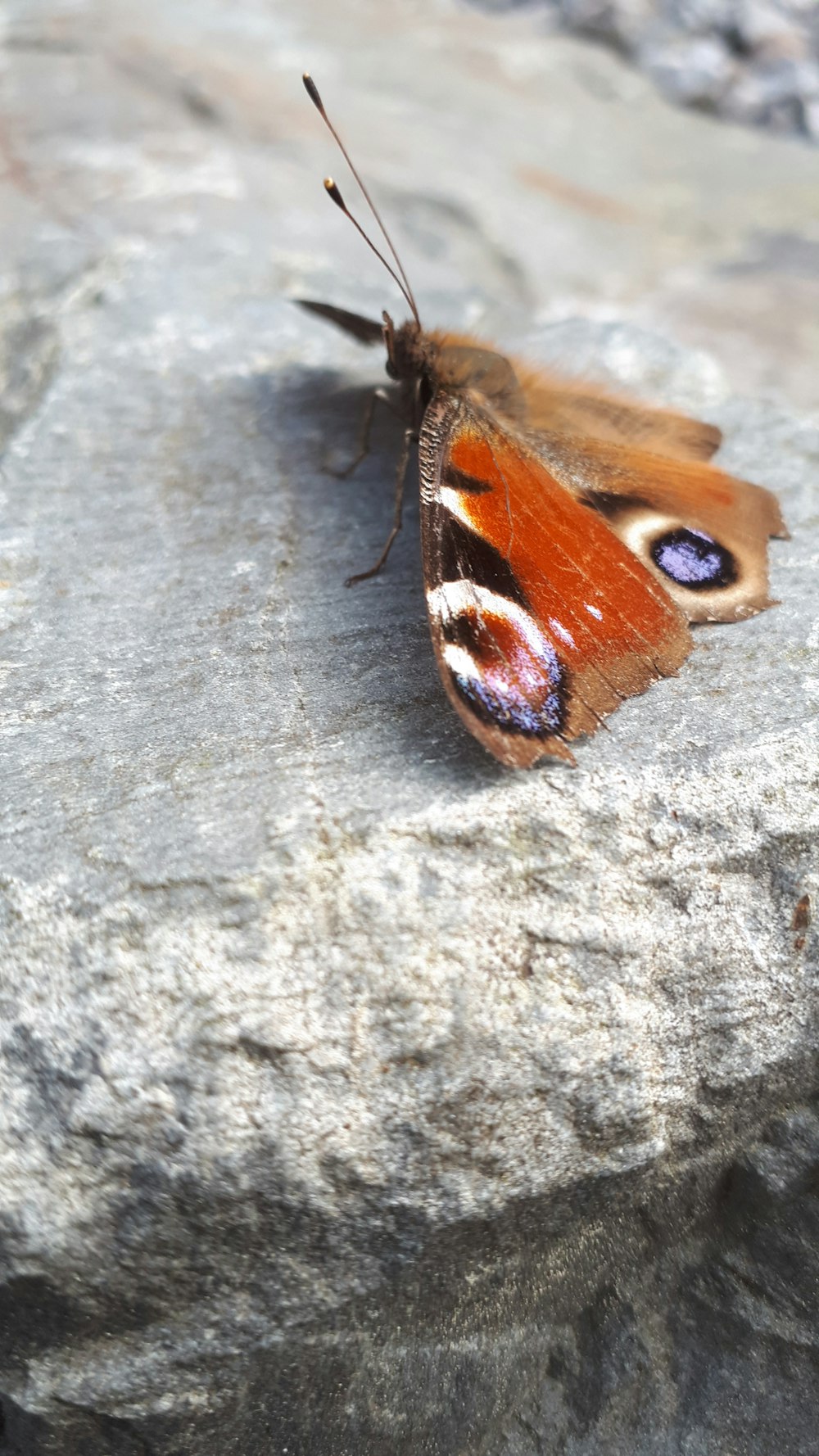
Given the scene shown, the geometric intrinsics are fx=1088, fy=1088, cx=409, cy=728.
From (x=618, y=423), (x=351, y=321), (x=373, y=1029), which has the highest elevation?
(x=618, y=423)

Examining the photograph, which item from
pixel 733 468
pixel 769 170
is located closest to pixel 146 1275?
pixel 733 468

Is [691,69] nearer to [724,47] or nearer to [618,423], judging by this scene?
[724,47]

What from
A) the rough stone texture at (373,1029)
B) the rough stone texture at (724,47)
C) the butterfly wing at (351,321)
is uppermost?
the rough stone texture at (724,47)

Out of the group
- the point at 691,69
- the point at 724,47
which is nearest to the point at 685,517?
the point at 691,69

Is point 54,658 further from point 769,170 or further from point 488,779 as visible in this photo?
point 769,170

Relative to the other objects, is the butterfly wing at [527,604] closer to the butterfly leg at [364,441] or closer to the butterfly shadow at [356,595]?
the butterfly shadow at [356,595]

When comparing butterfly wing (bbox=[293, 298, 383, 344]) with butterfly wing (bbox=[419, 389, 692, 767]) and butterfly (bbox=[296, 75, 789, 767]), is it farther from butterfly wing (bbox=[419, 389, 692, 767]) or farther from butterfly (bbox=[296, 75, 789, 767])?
butterfly wing (bbox=[419, 389, 692, 767])

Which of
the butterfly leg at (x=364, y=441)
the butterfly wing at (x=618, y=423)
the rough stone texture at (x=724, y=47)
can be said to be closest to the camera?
the butterfly wing at (x=618, y=423)

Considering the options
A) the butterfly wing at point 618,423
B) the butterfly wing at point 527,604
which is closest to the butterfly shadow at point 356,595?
the butterfly wing at point 527,604
